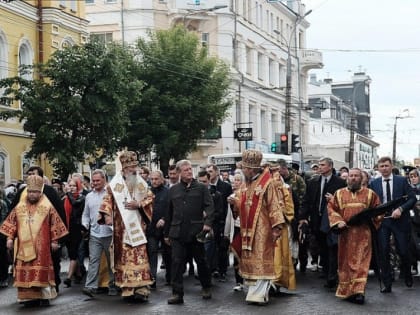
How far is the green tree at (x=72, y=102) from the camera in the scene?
26.1 metres

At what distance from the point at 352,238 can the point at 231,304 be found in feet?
6.08

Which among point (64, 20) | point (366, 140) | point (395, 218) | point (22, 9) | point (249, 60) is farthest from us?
point (366, 140)

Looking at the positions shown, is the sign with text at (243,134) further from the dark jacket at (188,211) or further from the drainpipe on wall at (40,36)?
the dark jacket at (188,211)

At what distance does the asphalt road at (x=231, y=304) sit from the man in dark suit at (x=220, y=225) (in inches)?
49.4

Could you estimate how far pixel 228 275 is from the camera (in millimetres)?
15102

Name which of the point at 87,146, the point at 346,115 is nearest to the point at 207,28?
the point at 87,146

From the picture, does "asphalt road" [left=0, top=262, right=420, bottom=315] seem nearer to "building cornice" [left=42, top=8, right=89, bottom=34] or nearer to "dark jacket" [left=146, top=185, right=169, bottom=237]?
"dark jacket" [left=146, top=185, right=169, bottom=237]

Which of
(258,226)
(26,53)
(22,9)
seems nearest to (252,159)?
(258,226)

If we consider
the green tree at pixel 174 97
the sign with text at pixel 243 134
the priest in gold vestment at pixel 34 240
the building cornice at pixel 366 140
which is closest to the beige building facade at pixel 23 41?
the green tree at pixel 174 97

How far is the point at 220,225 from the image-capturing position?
1438cm

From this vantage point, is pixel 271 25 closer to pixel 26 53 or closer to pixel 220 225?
pixel 26 53

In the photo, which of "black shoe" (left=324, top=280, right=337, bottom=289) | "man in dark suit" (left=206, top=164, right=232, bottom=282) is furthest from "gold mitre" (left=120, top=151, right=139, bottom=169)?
"black shoe" (left=324, top=280, right=337, bottom=289)

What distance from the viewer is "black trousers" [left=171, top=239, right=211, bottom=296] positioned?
11.6 m

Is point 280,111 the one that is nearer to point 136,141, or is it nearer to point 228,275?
point 136,141
